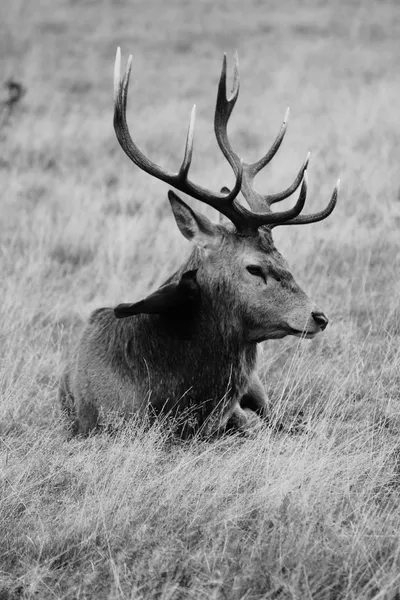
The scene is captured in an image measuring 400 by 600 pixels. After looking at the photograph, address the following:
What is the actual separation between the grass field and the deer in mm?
222

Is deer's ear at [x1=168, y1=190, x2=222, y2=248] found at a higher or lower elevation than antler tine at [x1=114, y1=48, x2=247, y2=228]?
lower

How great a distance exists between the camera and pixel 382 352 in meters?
5.47

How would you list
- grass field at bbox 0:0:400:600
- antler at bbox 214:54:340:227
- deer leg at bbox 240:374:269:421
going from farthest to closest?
deer leg at bbox 240:374:269:421 < antler at bbox 214:54:340:227 < grass field at bbox 0:0:400:600

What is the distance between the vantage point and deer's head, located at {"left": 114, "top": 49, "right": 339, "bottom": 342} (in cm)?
450

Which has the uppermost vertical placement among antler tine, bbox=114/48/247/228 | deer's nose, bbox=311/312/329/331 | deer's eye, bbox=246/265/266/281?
antler tine, bbox=114/48/247/228

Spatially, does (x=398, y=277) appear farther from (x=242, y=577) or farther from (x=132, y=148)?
(x=242, y=577)

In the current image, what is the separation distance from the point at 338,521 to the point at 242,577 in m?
0.56

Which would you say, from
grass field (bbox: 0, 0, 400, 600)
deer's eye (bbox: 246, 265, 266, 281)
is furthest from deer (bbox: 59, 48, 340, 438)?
grass field (bbox: 0, 0, 400, 600)

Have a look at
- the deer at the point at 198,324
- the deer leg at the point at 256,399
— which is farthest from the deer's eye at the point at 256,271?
the deer leg at the point at 256,399

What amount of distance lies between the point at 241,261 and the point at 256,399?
0.92 m

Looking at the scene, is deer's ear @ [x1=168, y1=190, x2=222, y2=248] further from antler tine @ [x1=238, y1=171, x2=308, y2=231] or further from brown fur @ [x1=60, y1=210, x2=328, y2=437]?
antler tine @ [x1=238, y1=171, x2=308, y2=231]

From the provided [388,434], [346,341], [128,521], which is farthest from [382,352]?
[128,521]

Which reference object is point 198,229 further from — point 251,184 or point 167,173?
point 251,184

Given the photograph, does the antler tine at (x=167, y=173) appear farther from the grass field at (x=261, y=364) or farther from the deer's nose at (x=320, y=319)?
the grass field at (x=261, y=364)
